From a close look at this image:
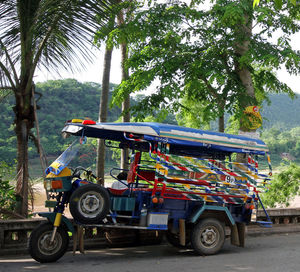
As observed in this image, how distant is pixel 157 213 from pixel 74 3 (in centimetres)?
441

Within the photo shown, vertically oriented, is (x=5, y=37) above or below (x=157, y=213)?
above

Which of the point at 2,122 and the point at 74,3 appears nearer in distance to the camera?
the point at 74,3

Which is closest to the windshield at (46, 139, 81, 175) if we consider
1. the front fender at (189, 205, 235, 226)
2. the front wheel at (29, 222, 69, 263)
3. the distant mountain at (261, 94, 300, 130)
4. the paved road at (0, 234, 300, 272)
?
the front wheel at (29, 222, 69, 263)

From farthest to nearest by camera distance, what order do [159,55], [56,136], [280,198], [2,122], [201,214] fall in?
[56,136]
[2,122]
[280,198]
[159,55]
[201,214]

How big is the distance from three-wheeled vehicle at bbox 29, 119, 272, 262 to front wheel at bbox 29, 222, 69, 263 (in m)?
0.02

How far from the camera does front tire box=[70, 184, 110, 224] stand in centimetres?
643

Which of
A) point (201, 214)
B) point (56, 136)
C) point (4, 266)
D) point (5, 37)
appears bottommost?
point (4, 266)

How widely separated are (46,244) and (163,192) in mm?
2098

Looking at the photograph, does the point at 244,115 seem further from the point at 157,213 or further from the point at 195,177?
the point at 157,213

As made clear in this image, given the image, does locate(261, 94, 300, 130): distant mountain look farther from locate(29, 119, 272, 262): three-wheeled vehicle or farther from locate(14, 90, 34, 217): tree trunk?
locate(14, 90, 34, 217): tree trunk

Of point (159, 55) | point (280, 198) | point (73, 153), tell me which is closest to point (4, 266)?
point (73, 153)

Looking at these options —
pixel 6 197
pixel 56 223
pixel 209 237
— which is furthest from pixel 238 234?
pixel 6 197

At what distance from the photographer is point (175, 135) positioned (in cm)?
721

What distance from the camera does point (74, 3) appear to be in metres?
Result: 8.05
